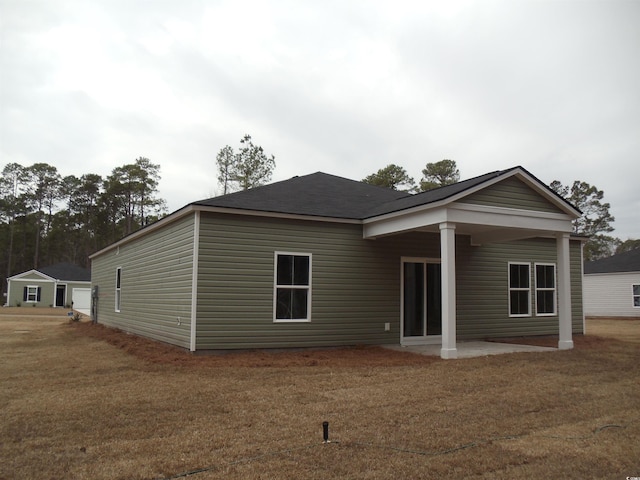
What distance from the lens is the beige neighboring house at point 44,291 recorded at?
39.7m

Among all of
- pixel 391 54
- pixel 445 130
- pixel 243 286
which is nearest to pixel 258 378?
pixel 243 286

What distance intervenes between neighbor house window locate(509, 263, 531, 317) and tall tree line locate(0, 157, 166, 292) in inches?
1779

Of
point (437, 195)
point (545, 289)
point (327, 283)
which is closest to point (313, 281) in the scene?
point (327, 283)

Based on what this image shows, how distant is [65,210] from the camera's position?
182ft

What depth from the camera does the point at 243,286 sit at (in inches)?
397

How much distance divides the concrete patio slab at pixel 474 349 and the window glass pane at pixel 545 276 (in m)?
3.41

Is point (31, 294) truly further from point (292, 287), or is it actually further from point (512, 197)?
point (512, 197)

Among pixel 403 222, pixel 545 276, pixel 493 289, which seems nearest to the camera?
pixel 403 222

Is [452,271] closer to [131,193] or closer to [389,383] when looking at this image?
[389,383]

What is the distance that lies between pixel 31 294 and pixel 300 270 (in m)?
37.2

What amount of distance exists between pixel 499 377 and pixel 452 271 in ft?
7.55

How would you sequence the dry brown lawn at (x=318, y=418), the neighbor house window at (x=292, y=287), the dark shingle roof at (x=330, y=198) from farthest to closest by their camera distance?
the neighbor house window at (x=292, y=287) < the dark shingle roof at (x=330, y=198) < the dry brown lawn at (x=318, y=418)

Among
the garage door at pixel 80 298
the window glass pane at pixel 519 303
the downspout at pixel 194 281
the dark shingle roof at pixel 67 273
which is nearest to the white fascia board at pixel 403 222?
the downspout at pixel 194 281

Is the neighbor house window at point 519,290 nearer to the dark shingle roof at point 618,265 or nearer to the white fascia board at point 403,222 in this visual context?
the white fascia board at point 403,222
